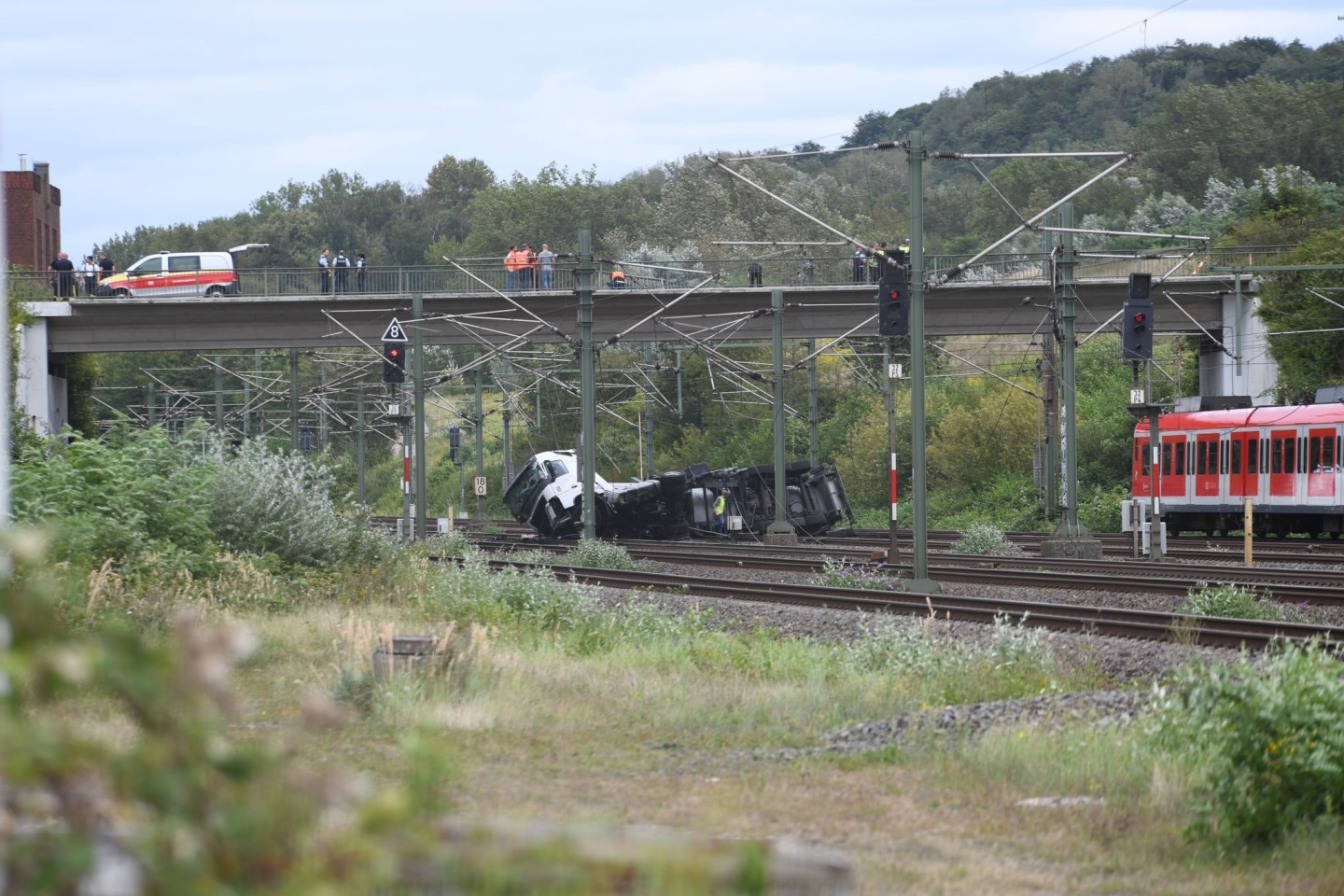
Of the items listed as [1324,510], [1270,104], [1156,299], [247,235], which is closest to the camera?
[1324,510]

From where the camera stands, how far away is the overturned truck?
148 feet

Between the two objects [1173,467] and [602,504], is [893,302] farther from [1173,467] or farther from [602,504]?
[1173,467]

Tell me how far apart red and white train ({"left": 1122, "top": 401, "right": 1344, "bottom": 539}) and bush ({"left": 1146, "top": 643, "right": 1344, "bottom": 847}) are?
2969cm

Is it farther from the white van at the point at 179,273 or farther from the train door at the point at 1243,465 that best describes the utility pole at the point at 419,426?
the train door at the point at 1243,465

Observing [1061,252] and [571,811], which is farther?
[1061,252]

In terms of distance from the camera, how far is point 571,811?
28.7 feet

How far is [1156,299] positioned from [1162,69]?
12426cm

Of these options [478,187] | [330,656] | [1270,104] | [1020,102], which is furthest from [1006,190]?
[330,656]

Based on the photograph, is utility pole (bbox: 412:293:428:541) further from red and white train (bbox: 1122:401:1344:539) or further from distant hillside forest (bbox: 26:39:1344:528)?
red and white train (bbox: 1122:401:1344:539)

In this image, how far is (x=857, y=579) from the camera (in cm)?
2645

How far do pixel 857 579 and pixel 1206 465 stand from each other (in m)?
20.1

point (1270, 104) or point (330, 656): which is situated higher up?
point (1270, 104)

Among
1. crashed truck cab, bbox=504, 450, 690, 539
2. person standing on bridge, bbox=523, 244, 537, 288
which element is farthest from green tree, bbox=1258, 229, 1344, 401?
person standing on bridge, bbox=523, 244, 537, 288

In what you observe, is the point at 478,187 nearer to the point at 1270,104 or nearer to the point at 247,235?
the point at 247,235
